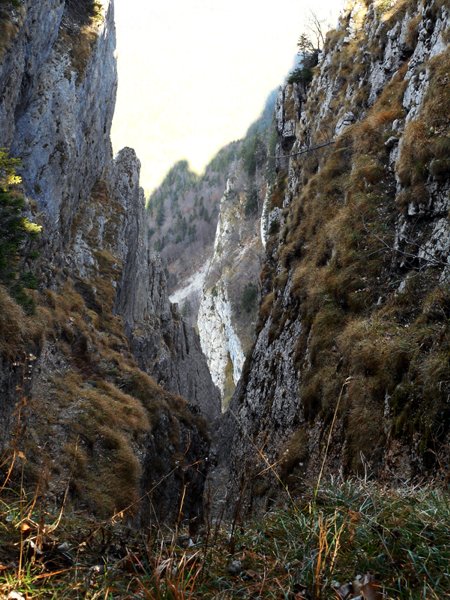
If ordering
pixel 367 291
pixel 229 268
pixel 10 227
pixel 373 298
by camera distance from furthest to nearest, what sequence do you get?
1. pixel 229 268
2. pixel 10 227
3. pixel 367 291
4. pixel 373 298

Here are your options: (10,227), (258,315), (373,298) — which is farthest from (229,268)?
(373,298)

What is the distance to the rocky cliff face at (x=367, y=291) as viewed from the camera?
960 cm

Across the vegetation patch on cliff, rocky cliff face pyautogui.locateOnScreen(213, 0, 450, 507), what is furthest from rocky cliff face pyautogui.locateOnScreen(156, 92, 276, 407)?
the vegetation patch on cliff

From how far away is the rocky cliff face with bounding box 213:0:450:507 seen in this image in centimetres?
960

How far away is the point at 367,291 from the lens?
14.4m

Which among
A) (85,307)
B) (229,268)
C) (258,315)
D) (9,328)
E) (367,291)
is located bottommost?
(9,328)

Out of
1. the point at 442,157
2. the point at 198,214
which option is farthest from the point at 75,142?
the point at 198,214

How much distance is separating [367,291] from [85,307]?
69.5 feet

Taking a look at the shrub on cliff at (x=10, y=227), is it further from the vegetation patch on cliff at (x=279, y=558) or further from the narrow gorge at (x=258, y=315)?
the vegetation patch on cliff at (x=279, y=558)

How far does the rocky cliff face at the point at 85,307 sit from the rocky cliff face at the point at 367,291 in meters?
3.89

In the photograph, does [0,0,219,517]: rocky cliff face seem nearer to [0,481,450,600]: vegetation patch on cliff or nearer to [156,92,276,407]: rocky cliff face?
[0,481,450,600]: vegetation patch on cliff

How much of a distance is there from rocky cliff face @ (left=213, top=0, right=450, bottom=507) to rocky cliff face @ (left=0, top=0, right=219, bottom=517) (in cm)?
389

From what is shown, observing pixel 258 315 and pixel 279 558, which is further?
pixel 258 315

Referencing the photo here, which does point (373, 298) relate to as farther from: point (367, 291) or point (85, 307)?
point (85, 307)
